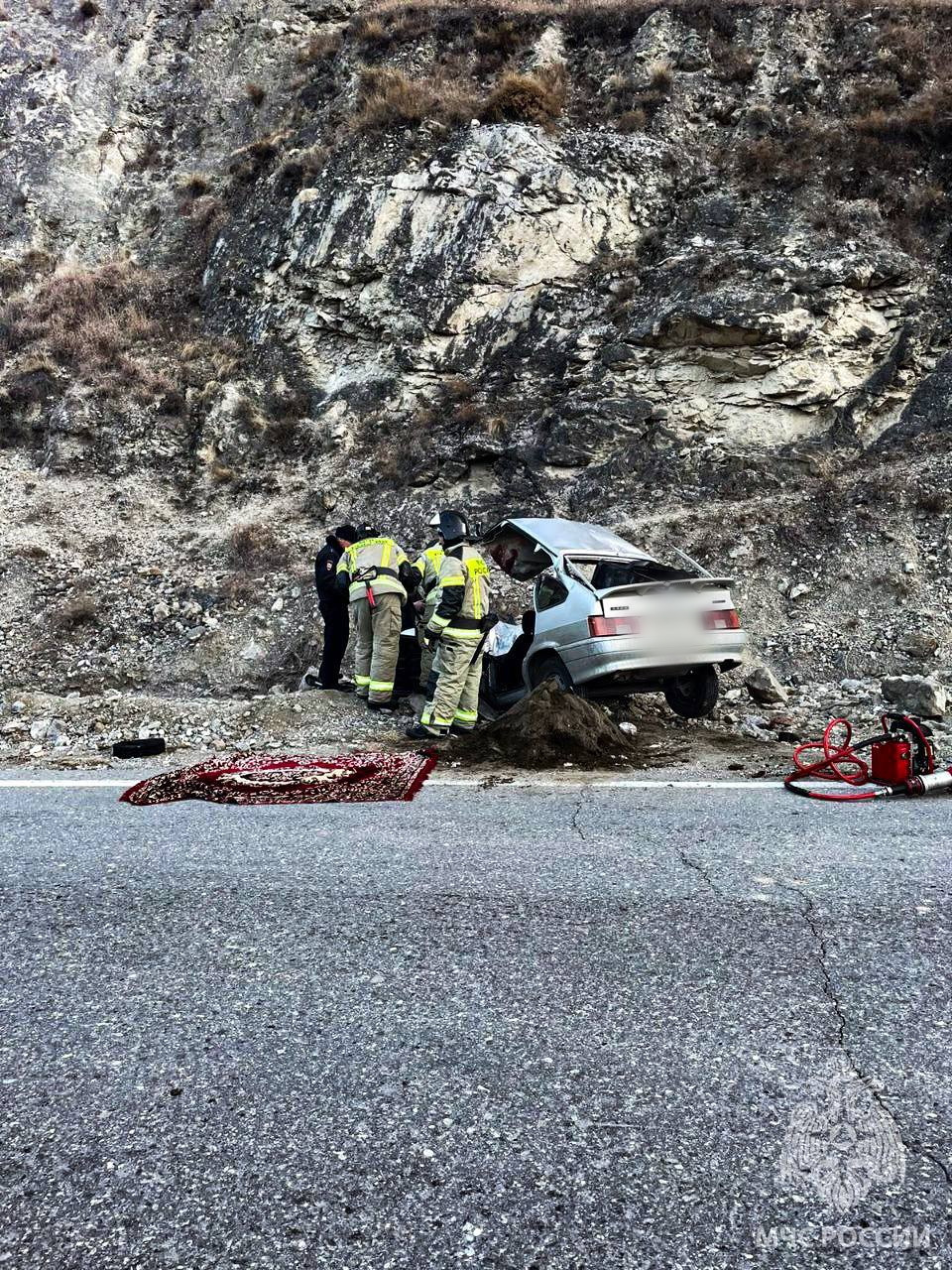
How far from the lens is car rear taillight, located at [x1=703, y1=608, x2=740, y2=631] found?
24.7 ft

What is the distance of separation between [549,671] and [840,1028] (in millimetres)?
5599

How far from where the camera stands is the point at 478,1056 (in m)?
2.56

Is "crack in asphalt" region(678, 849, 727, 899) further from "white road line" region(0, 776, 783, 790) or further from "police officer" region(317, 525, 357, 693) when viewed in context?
"police officer" region(317, 525, 357, 693)

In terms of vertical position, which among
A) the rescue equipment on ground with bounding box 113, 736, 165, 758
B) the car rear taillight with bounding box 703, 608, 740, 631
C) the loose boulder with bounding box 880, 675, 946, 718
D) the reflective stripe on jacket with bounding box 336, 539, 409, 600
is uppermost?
the reflective stripe on jacket with bounding box 336, 539, 409, 600

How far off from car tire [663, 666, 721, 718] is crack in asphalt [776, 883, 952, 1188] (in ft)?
14.4

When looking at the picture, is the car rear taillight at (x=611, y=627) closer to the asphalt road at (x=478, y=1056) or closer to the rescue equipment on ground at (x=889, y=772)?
the rescue equipment on ground at (x=889, y=772)

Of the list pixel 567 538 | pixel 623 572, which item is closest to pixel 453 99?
pixel 567 538

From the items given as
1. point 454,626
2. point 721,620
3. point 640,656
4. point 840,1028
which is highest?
point 454,626

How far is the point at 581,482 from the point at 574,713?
7.38 meters

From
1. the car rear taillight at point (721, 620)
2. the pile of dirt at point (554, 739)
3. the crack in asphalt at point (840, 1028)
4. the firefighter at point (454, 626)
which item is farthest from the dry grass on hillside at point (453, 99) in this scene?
the crack in asphalt at point (840, 1028)

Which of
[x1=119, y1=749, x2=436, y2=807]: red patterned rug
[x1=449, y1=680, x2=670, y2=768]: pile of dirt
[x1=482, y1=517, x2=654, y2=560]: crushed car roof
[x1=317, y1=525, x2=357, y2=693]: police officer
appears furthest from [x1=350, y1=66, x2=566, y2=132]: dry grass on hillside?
[x1=119, y1=749, x2=436, y2=807]: red patterned rug

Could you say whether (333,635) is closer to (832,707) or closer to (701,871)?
(832,707)

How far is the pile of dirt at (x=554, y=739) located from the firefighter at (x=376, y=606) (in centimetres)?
165

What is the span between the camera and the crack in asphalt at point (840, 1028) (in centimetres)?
208
